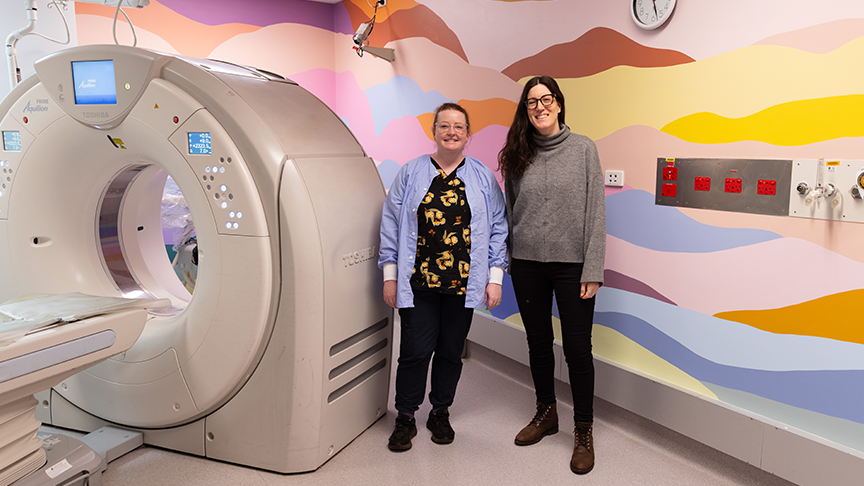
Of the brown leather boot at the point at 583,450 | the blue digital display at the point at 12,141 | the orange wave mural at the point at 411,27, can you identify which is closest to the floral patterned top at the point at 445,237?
the brown leather boot at the point at 583,450

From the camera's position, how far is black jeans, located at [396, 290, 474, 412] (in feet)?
6.68

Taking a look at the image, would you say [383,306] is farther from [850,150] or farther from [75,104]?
[850,150]

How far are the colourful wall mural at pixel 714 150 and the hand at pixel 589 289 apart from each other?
0.38 m

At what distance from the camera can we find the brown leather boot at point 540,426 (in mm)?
2152

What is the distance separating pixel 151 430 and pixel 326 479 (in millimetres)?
748

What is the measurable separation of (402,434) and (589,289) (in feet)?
3.00

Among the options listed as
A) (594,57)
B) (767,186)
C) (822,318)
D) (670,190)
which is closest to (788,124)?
(767,186)

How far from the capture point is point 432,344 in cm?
210

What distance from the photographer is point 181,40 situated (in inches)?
139

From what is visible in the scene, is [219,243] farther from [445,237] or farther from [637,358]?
[637,358]

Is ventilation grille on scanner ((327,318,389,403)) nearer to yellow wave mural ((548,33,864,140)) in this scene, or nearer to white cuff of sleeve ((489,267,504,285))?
white cuff of sleeve ((489,267,504,285))

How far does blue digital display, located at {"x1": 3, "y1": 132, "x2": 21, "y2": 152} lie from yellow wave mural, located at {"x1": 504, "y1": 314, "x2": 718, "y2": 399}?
2.45 metres

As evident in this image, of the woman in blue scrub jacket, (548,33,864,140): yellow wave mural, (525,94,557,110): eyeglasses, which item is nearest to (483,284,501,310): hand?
the woman in blue scrub jacket

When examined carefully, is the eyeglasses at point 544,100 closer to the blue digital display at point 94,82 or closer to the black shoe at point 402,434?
the black shoe at point 402,434
